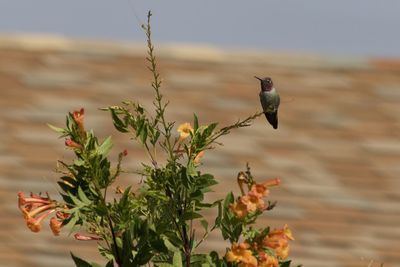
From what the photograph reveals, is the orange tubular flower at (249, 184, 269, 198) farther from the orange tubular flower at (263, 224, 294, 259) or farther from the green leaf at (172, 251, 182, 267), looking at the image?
the green leaf at (172, 251, 182, 267)

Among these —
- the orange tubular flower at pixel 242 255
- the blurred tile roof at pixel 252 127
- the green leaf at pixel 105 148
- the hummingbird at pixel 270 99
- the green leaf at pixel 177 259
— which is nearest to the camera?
the orange tubular flower at pixel 242 255

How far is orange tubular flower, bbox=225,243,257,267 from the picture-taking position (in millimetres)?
3287

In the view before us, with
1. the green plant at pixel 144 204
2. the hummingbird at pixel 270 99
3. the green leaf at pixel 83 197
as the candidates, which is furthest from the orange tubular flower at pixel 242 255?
the hummingbird at pixel 270 99

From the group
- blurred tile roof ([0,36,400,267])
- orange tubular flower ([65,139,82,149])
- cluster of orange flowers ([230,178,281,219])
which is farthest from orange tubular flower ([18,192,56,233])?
blurred tile roof ([0,36,400,267])

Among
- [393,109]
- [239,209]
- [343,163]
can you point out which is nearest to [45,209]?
[239,209]

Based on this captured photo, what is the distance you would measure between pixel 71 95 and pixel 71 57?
72cm

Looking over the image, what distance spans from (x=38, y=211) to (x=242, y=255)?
0.54m

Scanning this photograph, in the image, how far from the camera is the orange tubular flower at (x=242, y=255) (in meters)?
3.29

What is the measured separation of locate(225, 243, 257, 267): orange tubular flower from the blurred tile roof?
26.5ft

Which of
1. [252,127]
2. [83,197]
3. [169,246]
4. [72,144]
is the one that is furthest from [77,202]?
[252,127]

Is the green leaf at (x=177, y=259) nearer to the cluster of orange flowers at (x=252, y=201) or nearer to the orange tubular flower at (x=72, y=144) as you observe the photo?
the cluster of orange flowers at (x=252, y=201)

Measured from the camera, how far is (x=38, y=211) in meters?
3.50

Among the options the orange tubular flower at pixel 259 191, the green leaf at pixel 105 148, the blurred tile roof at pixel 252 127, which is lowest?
the blurred tile roof at pixel 252 127

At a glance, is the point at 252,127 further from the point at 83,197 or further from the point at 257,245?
the point at 257,245
